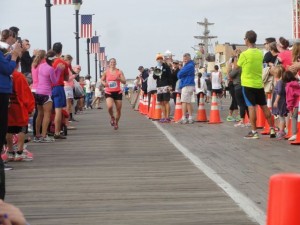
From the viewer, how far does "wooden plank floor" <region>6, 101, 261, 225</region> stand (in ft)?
27.3

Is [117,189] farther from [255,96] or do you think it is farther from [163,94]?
[163,94]

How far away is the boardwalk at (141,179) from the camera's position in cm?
846

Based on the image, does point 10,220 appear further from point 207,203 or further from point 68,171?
→ point 68,171

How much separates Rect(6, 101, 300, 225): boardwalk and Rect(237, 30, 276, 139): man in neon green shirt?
0.49m

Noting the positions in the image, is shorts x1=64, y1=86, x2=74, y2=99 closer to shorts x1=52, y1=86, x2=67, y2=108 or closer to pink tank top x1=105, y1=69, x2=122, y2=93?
pink tank top x1=105, y1=69, x2=122, y2=93

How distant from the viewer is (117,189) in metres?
10.4

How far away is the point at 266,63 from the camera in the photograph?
66.4 ft

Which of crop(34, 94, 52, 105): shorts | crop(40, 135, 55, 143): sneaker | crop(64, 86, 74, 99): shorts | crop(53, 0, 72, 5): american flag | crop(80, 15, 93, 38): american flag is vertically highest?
crop(53, 0, 72, 5): american flag

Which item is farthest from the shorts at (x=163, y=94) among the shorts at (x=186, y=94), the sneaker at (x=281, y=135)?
the sneaker at (x=281, y=135)

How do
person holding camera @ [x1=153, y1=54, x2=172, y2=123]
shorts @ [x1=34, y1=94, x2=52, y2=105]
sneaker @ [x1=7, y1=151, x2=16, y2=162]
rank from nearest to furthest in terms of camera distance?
sneaker @ [x1=7, y1=151, x2=16, y2=162], shorts @ [x1=34, y1=94, x2=52, y2=105], person holding camera @ [x1=153, y1=54, x2=172, y2=123]

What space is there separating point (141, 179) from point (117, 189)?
104 cm

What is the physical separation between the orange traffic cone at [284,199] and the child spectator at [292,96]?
1158 cm

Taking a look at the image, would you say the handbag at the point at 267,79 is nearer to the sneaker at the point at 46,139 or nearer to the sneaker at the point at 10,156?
the sneaker at the point at 46,139

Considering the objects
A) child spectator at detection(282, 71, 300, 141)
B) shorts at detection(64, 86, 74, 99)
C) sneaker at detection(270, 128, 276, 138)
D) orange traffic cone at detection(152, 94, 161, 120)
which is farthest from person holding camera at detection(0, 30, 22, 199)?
orange traffic cone at detection(152, 94, 161, 120)
